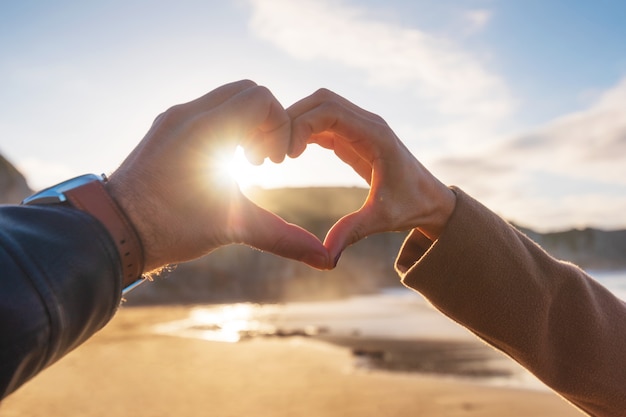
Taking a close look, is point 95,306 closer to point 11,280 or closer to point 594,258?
point 11,280

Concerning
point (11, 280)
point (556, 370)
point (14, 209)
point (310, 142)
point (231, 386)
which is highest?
point (310, 142)

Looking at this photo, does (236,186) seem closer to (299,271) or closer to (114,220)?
(114,220)

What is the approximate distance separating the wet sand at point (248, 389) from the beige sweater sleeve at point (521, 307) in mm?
7687

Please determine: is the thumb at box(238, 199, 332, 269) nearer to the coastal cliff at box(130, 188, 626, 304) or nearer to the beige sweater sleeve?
the beige sweater sleeve

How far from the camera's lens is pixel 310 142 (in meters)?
1.93

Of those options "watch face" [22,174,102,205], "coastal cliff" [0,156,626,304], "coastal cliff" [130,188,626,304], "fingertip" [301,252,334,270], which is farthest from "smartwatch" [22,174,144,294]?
"coastal cliff" [130,188,626,304]

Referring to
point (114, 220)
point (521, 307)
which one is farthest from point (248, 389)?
point (114, 220)

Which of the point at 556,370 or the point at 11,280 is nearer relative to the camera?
the point at 11,280

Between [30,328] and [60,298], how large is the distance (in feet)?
0.26

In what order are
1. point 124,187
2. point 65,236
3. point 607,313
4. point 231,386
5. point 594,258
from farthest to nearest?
point 594,258 → point 231,386 → point 607,313 → point 124,187 → point 65,236

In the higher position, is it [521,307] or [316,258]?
[316,258]

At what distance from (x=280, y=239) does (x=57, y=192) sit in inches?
23.6

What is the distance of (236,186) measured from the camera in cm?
157

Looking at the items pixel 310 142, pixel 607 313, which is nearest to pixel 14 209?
pixel 310 142
